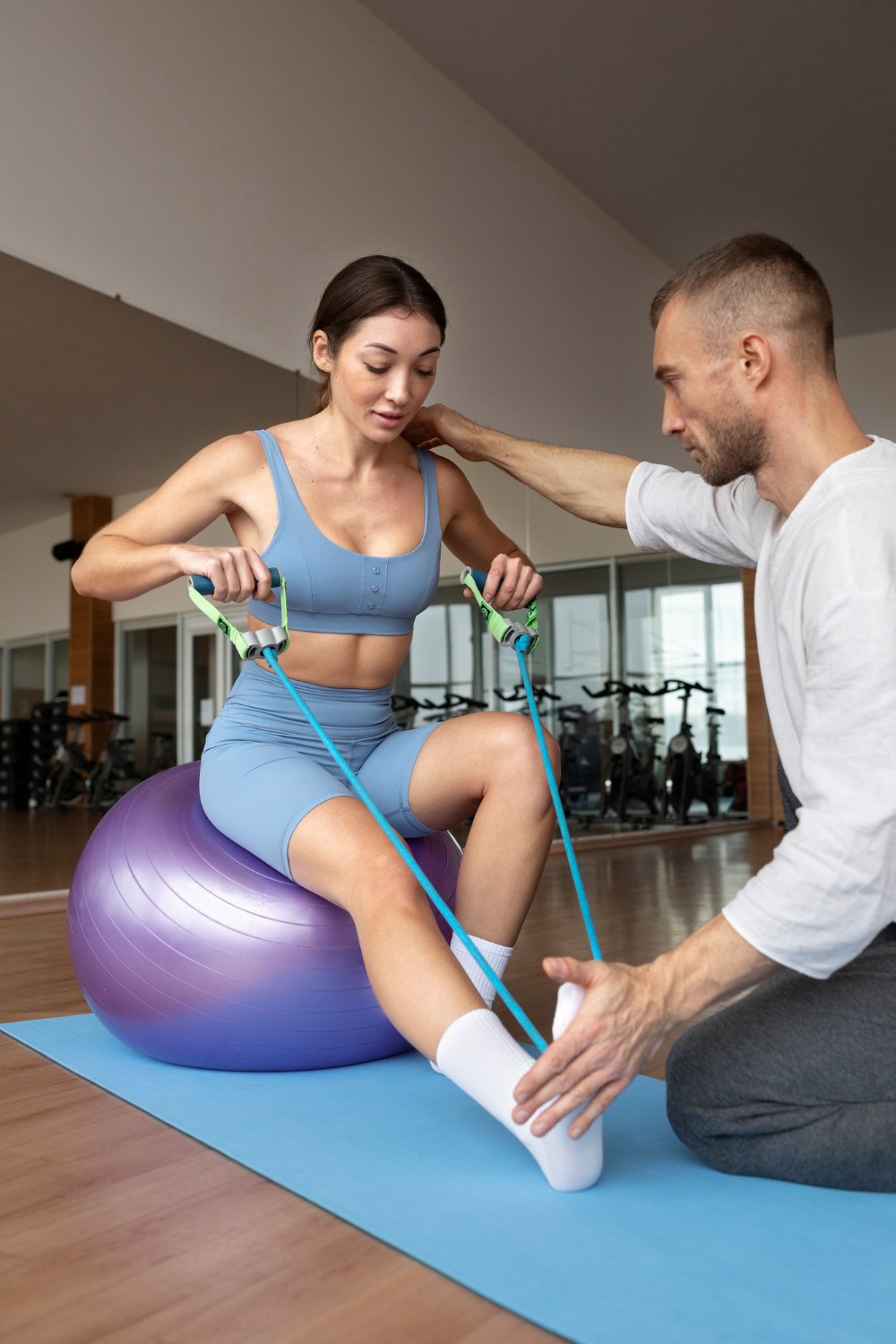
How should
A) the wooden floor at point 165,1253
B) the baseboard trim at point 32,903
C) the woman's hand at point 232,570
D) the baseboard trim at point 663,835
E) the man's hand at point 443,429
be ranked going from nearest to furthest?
the wooden floor at point 165,1253 < the woman's hand at point 232,570 < the man's hand at point 443,429 < the baseboard trim at point 32,903 < the baseboard trim at point 663,835

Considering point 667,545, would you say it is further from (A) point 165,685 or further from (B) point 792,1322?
A: (A) point 165,685

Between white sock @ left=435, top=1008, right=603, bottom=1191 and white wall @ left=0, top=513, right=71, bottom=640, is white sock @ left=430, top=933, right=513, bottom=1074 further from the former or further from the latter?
white wall @ left=0, top=513, right=71, bottom=640

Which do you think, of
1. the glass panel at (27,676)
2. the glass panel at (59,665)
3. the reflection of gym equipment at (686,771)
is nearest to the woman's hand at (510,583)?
the reflection of gym equipment at (686,771)

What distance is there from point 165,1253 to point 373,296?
125 centimetres

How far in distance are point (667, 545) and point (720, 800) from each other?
20.4ft

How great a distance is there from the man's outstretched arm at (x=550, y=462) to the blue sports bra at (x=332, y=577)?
241 mm

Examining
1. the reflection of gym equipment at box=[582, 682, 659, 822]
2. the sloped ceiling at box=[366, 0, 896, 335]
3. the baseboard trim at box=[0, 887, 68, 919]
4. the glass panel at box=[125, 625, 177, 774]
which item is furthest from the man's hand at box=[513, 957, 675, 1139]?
the glass panel at box=[125, 625, 177, 774]

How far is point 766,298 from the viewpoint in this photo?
3.64ft

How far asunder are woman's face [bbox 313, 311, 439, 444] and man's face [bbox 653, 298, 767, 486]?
0.45 metres

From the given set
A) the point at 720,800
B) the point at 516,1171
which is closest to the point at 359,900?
the point at 516,1171

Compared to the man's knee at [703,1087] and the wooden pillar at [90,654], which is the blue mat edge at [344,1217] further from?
the wooden pillar at [90,654]

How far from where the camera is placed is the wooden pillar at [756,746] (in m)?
7.13

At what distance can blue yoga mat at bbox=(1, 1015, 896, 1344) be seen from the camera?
0.85 metres

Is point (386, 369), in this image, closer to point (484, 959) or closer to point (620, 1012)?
point (484, 959)
